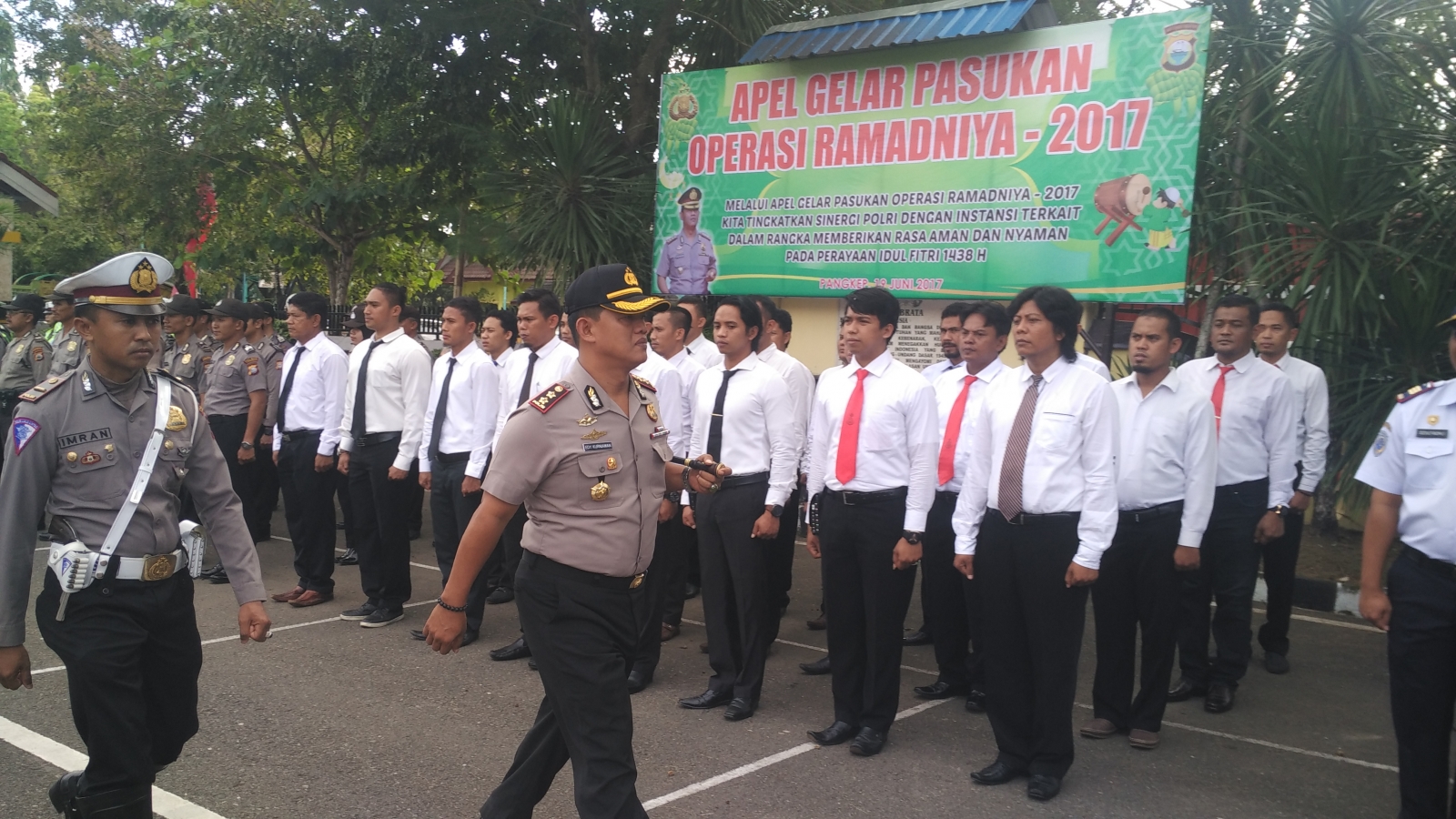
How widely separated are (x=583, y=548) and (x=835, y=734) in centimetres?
219

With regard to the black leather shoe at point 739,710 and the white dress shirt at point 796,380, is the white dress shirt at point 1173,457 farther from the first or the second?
the black leather shoe at point 739,710

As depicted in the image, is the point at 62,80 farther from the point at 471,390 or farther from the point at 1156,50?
the point at 1156,50

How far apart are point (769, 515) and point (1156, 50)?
5.52 meters

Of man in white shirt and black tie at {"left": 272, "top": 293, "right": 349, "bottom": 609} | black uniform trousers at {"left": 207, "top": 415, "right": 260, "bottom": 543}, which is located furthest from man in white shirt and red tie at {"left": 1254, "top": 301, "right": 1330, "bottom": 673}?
black uniform trousers at {"left": 207, "top": 415, "right": 260, "bottom": 543}

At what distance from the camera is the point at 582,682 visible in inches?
125

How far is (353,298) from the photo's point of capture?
27.2m

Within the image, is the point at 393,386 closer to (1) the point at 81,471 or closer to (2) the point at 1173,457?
(1) the point at 81,471

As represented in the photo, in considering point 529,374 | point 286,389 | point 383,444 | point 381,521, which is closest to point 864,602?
point 529,374

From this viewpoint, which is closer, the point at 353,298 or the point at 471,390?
the point at 471,390

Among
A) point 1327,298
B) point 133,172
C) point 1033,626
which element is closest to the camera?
point 1033,626

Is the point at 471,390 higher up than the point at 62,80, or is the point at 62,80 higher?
the point at 62,80

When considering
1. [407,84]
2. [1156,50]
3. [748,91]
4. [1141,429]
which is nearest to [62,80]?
[407,84]

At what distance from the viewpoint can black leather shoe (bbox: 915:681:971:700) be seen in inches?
228

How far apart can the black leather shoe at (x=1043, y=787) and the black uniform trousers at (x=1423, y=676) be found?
121 centimetres
